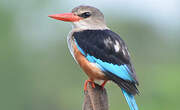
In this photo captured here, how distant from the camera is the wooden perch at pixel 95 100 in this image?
16.6ft

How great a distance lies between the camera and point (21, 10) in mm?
21391

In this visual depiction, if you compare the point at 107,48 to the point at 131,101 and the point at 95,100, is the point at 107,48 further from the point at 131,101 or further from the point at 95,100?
the point at 95,100

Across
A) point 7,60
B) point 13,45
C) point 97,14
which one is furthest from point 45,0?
point 97,14

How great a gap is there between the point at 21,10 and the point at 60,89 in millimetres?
3780

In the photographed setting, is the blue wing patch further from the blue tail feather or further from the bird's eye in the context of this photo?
the bird's eye

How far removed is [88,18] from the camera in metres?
7.32

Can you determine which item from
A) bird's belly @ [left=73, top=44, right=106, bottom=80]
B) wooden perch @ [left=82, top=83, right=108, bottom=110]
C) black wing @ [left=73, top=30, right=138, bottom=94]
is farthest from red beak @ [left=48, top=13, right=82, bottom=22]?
wooden perch @ [left=82, top=83, right=108, bottom=110]

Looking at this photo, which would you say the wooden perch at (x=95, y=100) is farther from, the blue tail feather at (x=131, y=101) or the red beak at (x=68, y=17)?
the red beak at (x=68, y=17)

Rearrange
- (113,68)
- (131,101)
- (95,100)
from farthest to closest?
(113,68) < (131,101) < (95,100)

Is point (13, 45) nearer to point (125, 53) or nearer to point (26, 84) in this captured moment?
point (26, 84)

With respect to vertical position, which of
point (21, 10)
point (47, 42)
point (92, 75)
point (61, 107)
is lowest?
point (61, 107)

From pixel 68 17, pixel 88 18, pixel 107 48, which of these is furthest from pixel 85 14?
pixel 107 48

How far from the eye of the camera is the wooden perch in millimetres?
5068

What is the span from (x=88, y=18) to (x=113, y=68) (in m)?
1.29
